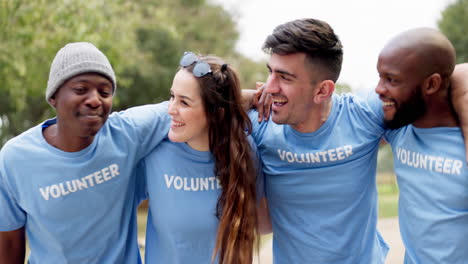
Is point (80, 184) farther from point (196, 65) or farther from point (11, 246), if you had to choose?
point (196, 65)

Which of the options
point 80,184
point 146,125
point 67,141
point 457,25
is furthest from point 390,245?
point 457,25

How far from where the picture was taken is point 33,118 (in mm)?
17703

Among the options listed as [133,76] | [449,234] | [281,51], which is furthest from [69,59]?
[133,76]

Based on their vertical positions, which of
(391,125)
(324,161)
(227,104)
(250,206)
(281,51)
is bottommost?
(250,206)

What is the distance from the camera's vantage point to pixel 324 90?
3.87 m

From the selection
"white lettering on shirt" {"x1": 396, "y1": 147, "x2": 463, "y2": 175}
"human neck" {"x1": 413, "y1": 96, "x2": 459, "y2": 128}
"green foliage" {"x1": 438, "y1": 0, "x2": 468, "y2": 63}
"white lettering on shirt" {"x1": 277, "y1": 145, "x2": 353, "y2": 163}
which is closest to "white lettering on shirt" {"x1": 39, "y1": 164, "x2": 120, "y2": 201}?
"white lettering on shirt" {"x1": 277, "y1": 145, "x2": 353, "y2": 163}

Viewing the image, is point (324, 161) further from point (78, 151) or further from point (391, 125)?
point (78, 151)

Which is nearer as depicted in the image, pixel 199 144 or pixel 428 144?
pixel 428 144

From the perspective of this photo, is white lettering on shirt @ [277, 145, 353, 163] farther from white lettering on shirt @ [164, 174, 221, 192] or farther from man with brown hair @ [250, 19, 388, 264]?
white lettering on shirt @ [164, 174, 221, 192]

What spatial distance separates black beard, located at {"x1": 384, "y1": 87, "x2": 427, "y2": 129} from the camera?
329cm

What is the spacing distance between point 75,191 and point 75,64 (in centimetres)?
80

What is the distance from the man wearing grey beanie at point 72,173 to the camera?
323 cm

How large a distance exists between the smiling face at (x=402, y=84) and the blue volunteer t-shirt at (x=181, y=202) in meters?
1.26

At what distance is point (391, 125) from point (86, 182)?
2.03m
